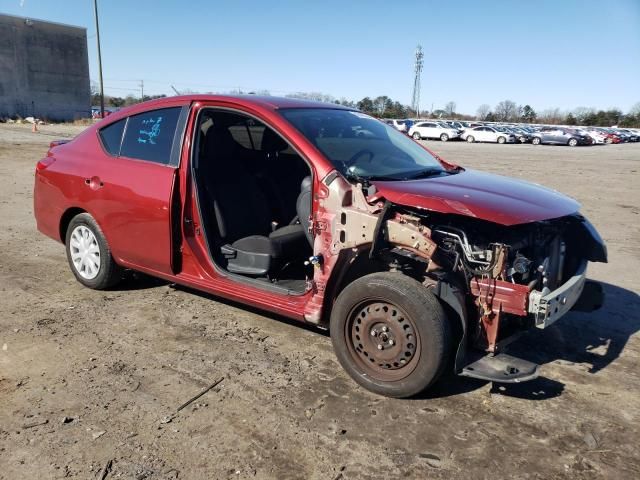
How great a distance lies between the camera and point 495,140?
1740 inches

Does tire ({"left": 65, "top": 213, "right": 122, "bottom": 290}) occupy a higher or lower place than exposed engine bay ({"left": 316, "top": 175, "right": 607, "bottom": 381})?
lower

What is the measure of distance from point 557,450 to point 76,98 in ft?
211

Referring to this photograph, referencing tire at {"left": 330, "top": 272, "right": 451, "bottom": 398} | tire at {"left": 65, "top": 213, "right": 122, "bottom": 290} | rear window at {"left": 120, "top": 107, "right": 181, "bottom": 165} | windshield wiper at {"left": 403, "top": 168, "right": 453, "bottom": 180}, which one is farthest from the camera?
tire at {"left": 65, "top": 213, "right": 122, "bottom": 290}

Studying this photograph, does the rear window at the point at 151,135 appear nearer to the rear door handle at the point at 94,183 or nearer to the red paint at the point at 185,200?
the red paint at the point at 185,200

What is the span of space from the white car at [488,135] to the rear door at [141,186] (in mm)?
42968

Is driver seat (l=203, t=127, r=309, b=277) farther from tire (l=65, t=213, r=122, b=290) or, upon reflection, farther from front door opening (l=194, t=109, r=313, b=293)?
tire (l=65, t=213, r=122, b=290)

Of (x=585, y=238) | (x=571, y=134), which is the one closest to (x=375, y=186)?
(x=585, y=238)

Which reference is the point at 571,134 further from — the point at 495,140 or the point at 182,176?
the point at 182,176

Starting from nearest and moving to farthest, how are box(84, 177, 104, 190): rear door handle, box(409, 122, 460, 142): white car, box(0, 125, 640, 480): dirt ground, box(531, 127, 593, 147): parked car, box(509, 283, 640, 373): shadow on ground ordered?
box(0, 125, 640, 480): dirt ground, box(509, 283, 640, 373): shadow on ground, box(84, 177, 104, 190): rear door handle, box(409, 122, 460, 142): white car, box(531, 127, 593, 147): parked car

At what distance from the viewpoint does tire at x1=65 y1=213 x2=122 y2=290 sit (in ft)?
15.7

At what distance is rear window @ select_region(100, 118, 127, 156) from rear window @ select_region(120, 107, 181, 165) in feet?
0.25

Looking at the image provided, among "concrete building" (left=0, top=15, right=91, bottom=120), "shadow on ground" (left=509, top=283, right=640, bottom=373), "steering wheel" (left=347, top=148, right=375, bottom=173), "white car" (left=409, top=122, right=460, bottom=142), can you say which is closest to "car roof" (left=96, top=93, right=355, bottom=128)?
"steering wheel" (left=347, top=148, right=375, bottom=173)

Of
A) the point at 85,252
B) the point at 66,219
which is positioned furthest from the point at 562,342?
the point at 66,219

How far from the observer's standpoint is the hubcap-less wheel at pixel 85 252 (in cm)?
489
